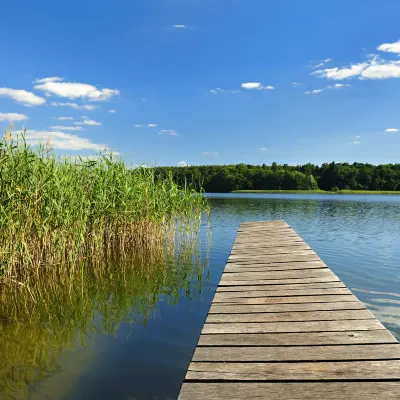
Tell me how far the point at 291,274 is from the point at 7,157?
4.54m

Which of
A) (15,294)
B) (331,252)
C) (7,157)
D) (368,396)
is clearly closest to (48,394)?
(368,396)

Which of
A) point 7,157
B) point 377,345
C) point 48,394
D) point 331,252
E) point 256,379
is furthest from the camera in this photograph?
point 331,252

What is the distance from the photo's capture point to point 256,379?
2.15 metres

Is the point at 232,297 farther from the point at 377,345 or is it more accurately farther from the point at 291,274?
the point at 377,345

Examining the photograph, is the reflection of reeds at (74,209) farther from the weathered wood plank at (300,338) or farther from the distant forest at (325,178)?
the distant forest at (325,178)

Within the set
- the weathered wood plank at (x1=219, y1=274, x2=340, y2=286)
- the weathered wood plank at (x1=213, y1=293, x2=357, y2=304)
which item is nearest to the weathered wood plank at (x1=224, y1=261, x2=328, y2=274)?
the weathered wood plank at (x1=219, y1=274, x2=340, y2=286)

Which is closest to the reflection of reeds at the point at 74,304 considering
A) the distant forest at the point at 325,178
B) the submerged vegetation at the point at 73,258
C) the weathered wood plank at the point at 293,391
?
the submerged vegetation at the point at 73,258

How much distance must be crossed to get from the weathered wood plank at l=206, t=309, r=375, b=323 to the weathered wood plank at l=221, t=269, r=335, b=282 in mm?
1333

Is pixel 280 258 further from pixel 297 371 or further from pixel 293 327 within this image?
pixel 297 371

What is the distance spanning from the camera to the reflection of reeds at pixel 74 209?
560 cm

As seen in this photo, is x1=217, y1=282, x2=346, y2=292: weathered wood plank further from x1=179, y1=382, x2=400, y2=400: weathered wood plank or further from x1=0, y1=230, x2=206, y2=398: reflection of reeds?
x1=179, y1=382, x2=400, y2=400: weathered wood plank

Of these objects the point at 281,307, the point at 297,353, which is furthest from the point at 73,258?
the point at 297,353

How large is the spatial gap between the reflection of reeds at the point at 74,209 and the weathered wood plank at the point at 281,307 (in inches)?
135

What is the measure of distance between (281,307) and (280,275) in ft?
4.25
